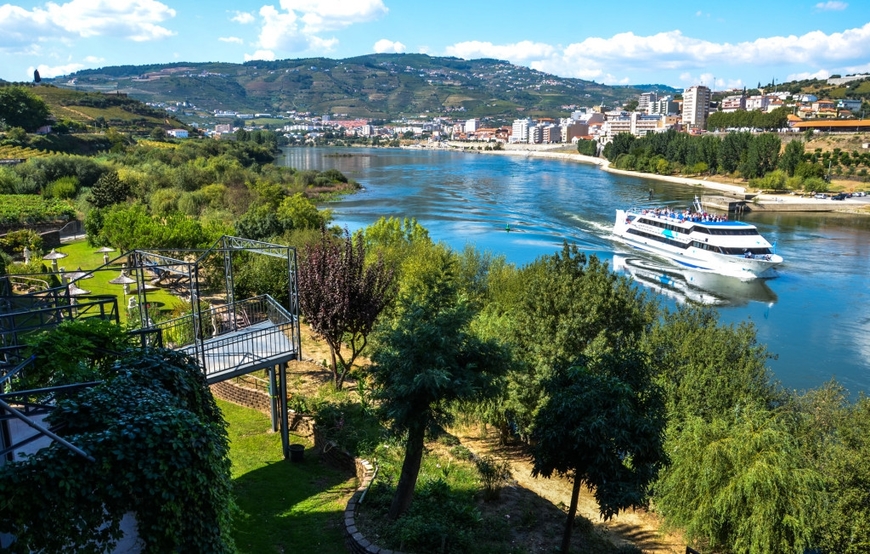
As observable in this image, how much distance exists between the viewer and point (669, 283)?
38.1 metres

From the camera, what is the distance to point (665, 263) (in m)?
43.3

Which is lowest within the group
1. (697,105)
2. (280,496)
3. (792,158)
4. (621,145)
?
(280,496)

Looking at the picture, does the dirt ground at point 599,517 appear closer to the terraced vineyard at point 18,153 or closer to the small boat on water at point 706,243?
the small boat on water at point 706,243

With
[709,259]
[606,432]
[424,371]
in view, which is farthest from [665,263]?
[424,371]

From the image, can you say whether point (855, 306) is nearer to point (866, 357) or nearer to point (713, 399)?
point (866, 357)

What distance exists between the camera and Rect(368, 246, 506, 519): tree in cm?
854

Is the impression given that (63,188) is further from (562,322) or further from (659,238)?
(659,238)

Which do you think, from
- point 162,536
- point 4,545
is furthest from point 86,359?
point 162,536

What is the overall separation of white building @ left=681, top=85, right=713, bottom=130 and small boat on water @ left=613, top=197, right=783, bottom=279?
14767 cm

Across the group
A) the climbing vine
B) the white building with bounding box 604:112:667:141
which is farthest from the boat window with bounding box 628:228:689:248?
the white building with bounding box 604:112:667:141

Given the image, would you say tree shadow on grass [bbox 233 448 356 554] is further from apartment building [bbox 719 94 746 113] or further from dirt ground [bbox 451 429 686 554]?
apartment building [bbox 719 94 746 113]

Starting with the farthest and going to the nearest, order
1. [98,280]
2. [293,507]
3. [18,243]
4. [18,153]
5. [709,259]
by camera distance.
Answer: [18,153]
[709,259]
[18,243]
[98,280]
[293,507]

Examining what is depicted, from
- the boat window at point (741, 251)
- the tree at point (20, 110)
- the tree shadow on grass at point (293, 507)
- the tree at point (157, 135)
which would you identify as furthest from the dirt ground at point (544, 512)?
the tree at point (157, 135)

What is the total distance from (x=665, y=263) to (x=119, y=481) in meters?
43.1
